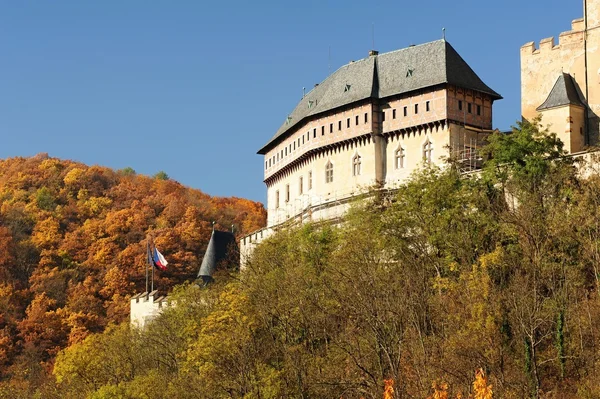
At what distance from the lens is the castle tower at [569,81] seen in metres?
46.0

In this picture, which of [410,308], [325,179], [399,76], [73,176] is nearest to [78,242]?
[73,176]

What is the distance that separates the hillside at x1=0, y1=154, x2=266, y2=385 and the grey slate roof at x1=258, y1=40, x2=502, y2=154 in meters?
20.9

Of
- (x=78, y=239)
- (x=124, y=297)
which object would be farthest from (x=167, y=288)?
(x=78, y=239)

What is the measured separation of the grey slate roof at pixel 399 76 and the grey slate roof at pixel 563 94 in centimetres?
502

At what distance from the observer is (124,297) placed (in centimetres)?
7275

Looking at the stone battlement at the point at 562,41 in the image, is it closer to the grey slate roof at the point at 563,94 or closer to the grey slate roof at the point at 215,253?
the grey slate roof at the point at 563,94

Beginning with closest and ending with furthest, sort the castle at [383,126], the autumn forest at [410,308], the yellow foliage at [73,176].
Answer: the autumn forest at [410,308] → the castle at [383,126] → the yellow foliage at [73,176]

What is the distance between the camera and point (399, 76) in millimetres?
53406

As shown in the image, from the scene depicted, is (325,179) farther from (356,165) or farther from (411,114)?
(411,114)

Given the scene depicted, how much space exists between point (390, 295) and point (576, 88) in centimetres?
1527

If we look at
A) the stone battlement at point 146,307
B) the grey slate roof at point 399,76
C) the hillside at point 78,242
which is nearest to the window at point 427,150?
the grey slate roof at point 399,76

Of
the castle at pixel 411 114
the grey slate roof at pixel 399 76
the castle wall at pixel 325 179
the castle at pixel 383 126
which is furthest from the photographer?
the castle wall at pixel 325 179

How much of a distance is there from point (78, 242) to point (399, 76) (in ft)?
112

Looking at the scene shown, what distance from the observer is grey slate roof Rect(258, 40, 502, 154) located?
51.7 m
